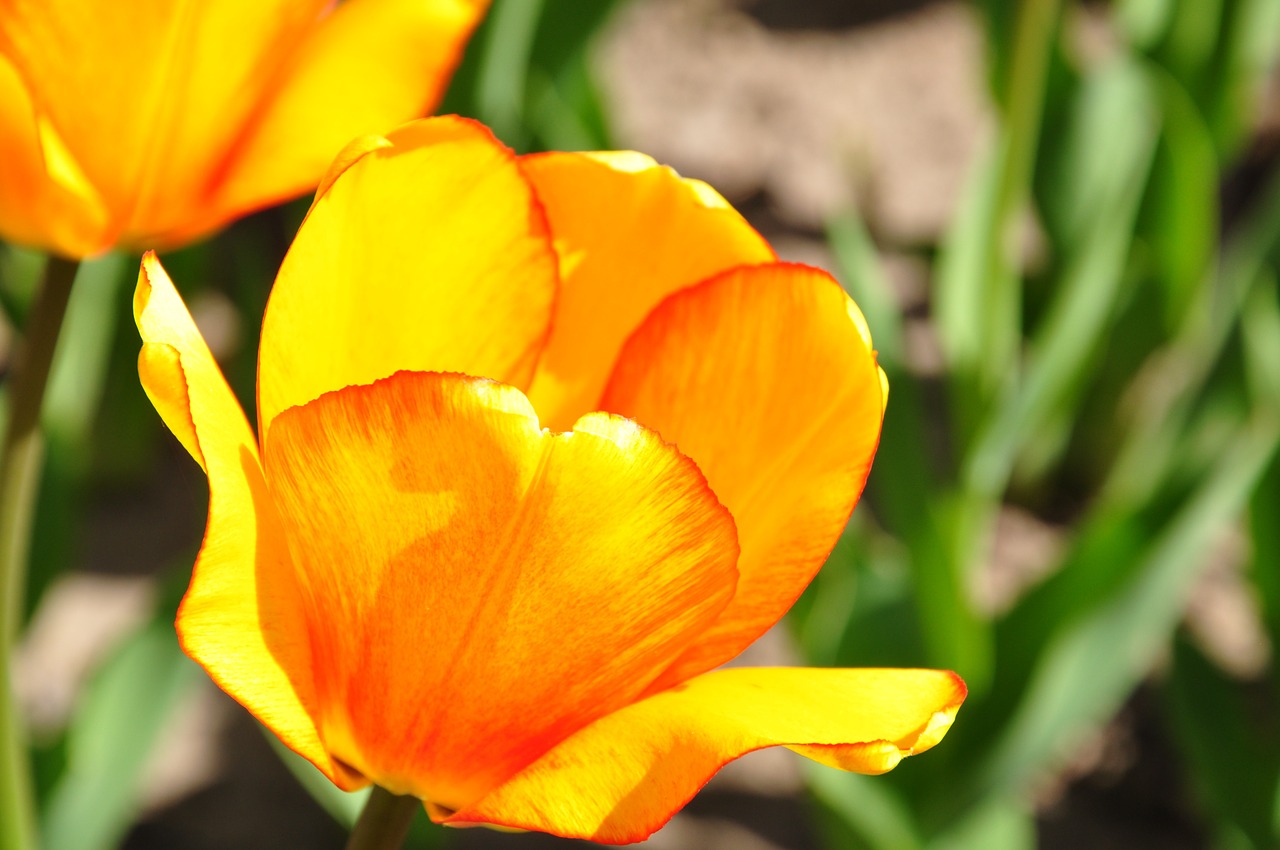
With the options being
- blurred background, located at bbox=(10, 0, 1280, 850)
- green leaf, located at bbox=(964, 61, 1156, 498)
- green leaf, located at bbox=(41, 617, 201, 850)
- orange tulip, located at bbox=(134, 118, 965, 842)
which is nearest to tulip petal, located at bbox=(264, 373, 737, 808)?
orange tulip, located at bbox=(134, 118, 965, 842)

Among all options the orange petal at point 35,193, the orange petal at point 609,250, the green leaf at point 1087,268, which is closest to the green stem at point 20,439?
the orange petal at point 35,193

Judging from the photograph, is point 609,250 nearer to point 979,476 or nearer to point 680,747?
point 680,747

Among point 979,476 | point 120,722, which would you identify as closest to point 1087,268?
point 979,476

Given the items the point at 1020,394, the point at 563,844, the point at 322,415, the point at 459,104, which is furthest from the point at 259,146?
the point at 563,844

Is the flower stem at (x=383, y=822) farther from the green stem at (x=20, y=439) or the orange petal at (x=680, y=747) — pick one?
the green stem at (x=20, y=439)

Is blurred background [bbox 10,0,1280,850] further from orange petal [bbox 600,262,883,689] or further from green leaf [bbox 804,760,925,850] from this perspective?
orange petal [bbox 600,262,883,689]

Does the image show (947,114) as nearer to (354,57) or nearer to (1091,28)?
(1091,28)
